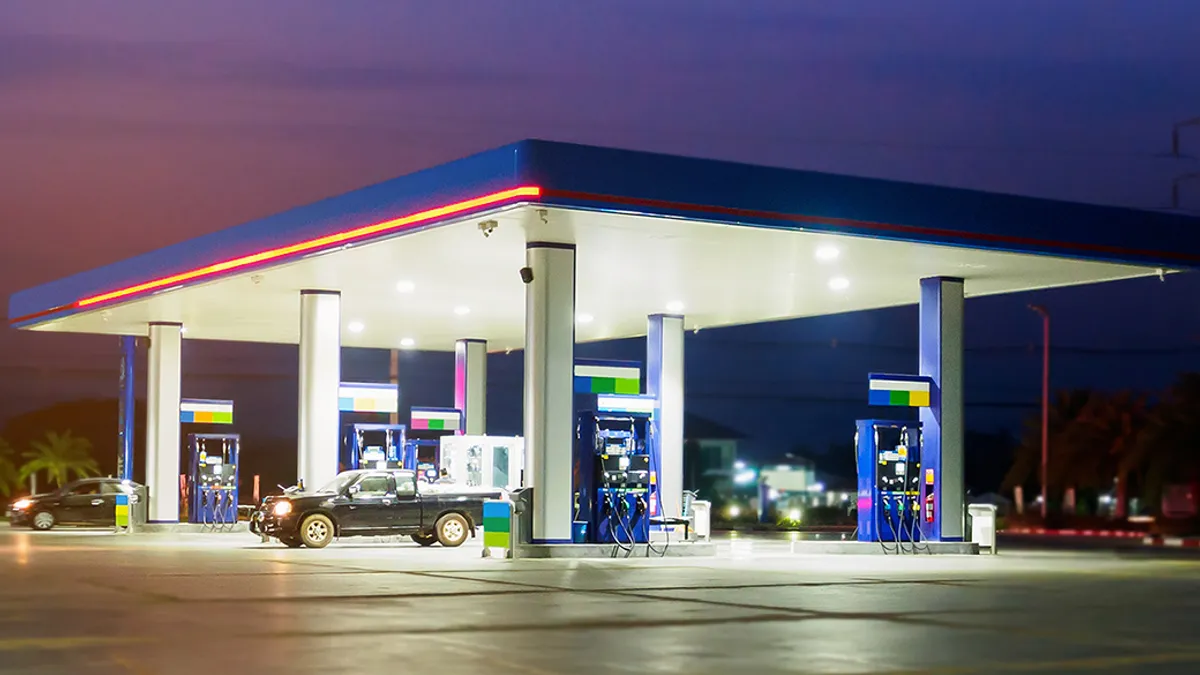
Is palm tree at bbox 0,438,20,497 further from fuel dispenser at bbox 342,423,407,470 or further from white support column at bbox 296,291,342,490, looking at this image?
white support column at bbox 296,291,342,490

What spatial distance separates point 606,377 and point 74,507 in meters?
17.6

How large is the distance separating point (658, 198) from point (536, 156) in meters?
1.82

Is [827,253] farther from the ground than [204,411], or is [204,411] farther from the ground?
[827,253]

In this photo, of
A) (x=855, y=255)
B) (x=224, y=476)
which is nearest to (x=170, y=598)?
(x=855, y=255)

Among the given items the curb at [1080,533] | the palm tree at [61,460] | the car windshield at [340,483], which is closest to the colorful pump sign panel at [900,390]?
the car windshield at [340,483]

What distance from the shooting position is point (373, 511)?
94.2 ft

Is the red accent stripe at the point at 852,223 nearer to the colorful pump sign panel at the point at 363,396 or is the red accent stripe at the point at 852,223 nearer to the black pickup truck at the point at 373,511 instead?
the black pickup truck at the point at 373,511

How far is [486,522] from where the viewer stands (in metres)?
24.1

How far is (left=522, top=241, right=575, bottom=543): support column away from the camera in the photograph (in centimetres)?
2370

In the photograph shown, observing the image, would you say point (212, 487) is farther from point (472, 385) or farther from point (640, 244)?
point (640, 244)

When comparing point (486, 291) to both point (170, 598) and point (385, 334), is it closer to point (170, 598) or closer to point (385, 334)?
point (385, 334)

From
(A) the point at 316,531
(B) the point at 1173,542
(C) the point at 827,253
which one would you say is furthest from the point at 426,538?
(B) the point at 1173,542

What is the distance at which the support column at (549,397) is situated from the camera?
23703 millimetres

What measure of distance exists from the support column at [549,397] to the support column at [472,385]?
19194 millimetres
